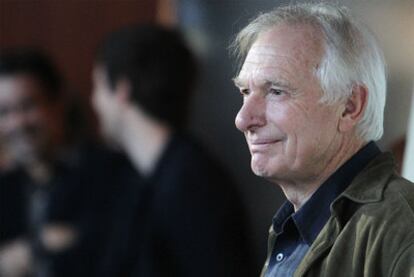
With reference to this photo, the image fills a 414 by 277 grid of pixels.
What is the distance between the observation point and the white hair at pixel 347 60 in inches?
49.4

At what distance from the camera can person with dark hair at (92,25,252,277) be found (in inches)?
85.2

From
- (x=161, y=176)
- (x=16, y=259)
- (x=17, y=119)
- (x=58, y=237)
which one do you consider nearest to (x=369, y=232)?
(x=161, y=176)

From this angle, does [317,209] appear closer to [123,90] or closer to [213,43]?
[123,90]

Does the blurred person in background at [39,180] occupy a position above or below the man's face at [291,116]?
below

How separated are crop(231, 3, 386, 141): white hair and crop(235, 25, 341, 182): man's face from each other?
0.01 metres

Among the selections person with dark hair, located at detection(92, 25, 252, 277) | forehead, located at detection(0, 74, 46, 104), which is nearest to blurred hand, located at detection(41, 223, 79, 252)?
person with dark hair, located at detection(92, 25, 252, 277)

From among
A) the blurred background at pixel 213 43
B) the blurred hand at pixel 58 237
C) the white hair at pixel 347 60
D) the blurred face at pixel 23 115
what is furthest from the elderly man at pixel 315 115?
the blurred face at pixel 23 115

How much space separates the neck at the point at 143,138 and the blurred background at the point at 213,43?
0.64 ft

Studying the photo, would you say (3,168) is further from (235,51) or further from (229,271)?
(235,51)

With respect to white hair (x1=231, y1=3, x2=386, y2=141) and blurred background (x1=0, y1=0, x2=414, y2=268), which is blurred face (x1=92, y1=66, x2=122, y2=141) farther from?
white hair (x1=231, y1=3, x2=386, y2=141)

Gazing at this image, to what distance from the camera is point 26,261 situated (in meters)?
2.54

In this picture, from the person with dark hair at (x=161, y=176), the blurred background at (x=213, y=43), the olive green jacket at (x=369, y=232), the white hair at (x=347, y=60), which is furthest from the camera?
the person with dark hair at (x=161, y=176)

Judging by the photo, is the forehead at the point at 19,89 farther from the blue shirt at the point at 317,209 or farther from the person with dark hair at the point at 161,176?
the blue shirt at the point at 317,209

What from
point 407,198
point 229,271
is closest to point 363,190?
point 407,198
